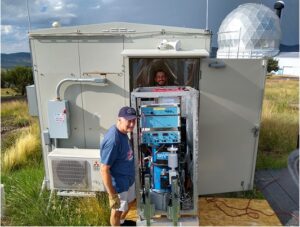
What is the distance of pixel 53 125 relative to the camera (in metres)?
4.32

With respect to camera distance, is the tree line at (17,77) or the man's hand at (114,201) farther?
the tree line at (17,77)

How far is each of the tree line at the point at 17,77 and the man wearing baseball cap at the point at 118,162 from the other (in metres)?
16.0

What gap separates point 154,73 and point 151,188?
2.17m

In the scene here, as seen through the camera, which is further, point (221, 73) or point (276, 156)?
point (276, 156)

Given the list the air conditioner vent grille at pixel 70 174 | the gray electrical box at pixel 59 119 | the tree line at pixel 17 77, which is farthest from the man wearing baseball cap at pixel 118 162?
the tree line at pixel 17 77

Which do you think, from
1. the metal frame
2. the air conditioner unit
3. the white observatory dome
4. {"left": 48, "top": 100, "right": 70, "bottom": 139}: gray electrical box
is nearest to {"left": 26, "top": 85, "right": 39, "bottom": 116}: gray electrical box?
{"left": 48, "top": 100, "right": 70, "bottom": 139}: gray electrical box

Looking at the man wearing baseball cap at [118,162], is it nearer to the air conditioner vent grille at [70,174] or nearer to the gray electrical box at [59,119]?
the air conditioner vent grille at [70,174]

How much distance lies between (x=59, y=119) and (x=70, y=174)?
936mm

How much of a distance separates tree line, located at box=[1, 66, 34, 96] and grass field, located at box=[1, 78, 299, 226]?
8000 millimetres

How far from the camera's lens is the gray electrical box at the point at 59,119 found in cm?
423

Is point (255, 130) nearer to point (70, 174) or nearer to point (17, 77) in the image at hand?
point (70, 174)

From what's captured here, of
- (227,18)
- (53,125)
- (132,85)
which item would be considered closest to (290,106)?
(227,18)

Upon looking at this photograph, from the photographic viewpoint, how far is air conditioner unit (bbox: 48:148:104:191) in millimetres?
4223

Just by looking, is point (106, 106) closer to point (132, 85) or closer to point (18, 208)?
point (132, 85)
